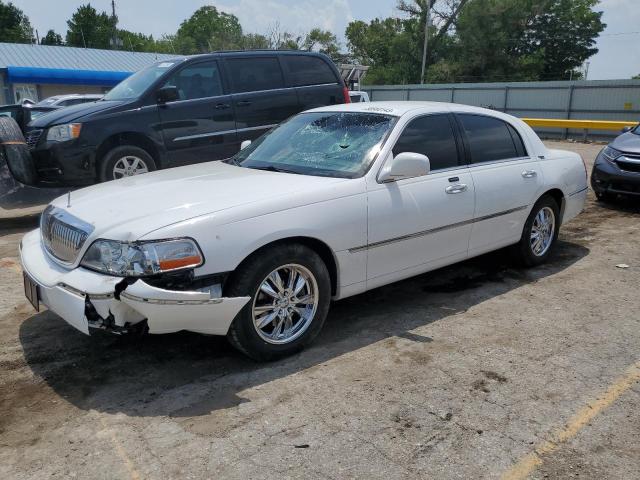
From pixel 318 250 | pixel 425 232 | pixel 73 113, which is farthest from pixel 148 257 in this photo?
pixel 73 113

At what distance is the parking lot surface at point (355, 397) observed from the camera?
9.02 ft

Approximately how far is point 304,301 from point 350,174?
3.21 feet

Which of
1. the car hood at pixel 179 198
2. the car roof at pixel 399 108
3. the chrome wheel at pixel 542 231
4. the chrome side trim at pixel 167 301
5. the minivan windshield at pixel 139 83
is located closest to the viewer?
the chrome side trim at pixel 167 301

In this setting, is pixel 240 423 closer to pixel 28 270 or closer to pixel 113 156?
pixel 28 270

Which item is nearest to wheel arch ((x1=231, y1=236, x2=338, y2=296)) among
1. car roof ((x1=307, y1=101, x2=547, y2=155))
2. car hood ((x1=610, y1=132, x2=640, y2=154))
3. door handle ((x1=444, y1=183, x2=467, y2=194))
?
door handle ((x1=444, y1=183, x2=467, y2=194))

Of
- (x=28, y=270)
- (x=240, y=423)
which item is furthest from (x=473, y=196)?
(x=28, y=270)

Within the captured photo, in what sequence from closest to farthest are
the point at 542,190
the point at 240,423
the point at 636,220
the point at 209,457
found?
the point at 209,457
the point at 240,423
the point at 542,190
the point at 636,220

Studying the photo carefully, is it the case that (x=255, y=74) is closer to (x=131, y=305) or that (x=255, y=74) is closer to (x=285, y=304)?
(x=285, y=304)

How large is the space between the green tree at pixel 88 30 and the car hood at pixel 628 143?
81717mm

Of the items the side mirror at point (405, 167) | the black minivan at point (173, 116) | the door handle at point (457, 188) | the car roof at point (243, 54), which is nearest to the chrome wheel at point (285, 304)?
the side mirror at point (405, 167)

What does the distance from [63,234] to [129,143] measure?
3.96 metres

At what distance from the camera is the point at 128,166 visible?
23.9 ft

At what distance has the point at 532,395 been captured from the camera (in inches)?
132

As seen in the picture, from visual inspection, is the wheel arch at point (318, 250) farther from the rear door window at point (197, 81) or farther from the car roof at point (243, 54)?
the car roof at point (243, 54)
